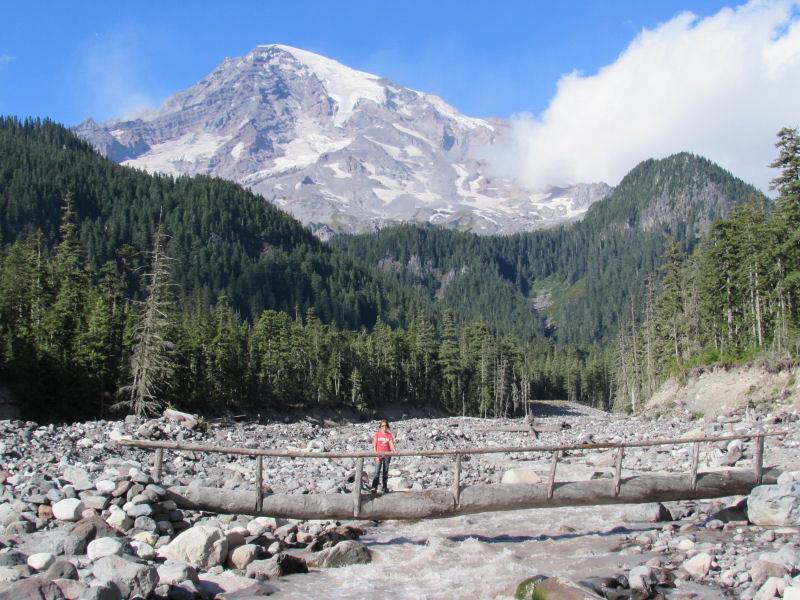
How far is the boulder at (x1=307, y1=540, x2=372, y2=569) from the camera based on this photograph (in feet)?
49.1

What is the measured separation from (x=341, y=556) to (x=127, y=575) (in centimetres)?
522

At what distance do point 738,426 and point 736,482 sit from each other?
18.6 meters

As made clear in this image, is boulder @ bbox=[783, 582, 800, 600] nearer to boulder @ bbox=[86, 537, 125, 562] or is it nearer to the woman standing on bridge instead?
the woman standing on bridge

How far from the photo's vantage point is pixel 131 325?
190ft

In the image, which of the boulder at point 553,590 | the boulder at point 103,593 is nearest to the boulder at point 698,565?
the boulder at point 553,590

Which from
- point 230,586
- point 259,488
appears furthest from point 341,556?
point 230,586

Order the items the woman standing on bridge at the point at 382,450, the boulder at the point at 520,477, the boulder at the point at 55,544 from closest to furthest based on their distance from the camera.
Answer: the boulder at the point at 55,544, the woman standing on bridge at the point at 382,450, the boulder at the point at 520,477

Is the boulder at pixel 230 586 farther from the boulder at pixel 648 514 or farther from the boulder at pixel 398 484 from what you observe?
the boulder at pixel 648 514

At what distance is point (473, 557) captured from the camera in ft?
52.2

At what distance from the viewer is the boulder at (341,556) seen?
1498cm

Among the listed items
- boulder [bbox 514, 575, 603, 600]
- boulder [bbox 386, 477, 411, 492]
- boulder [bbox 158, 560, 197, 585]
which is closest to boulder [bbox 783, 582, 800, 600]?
boulder [bbox 514, 575, 603, 600]

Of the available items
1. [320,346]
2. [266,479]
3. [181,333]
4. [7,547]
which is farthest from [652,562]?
[320,346]

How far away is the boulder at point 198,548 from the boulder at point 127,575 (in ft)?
7.23

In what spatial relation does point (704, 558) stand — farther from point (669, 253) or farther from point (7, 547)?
point (669, 253)
